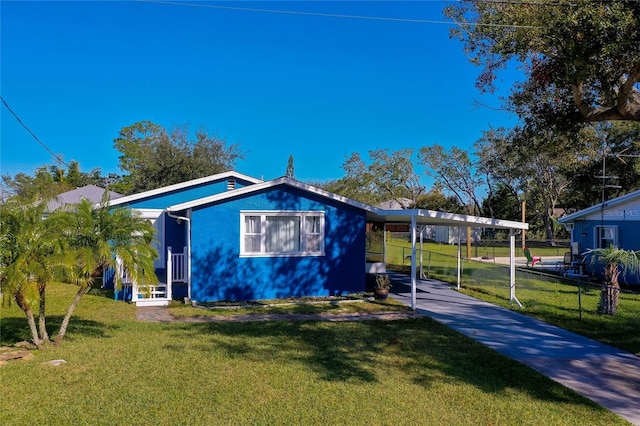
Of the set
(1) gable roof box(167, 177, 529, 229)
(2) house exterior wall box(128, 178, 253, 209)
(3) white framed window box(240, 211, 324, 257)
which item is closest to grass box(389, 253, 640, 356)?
(1) gable roof box(167, 177, 529, 229)

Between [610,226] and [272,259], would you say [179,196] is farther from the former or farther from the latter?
[610,226]

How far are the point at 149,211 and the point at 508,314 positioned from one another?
36.4ft

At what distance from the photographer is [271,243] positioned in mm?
13508

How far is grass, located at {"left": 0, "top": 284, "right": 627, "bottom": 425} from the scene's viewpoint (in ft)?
17.4

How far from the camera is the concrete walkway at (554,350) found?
20.8 ft

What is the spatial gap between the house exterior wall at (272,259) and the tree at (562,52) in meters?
5.50

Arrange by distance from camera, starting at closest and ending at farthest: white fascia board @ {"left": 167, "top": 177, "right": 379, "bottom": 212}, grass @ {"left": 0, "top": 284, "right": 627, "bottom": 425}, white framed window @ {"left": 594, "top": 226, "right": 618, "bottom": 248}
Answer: grass @ {"left": 0, "top": 284, "right": 627, "bottom": 425}, white fascia board @ {"left": 167, "top": 177, "right": 379, "bottom": 212}, white framed window @ {"left": 594, "top": 226, "right": 618, "bottom": 248}

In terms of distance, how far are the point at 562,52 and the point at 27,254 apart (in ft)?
30.5

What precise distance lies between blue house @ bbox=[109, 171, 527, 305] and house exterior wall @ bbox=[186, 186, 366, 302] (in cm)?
3

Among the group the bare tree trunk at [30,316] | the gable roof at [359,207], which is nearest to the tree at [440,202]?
the gable roof at [359,207]

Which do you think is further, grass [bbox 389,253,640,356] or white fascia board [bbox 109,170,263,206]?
white fascia board [bbox 109,170,263,206]

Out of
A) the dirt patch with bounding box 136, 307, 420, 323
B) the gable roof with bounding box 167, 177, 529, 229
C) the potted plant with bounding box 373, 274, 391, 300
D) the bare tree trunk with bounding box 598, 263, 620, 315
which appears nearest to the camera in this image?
the dirt patch with bounding box 136, 307, 420, 323

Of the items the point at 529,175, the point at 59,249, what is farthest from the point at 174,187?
the point at 529,175

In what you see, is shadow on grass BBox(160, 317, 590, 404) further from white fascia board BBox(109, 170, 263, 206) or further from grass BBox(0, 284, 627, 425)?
white fascia board BBox(109, 170, 263, 206)
